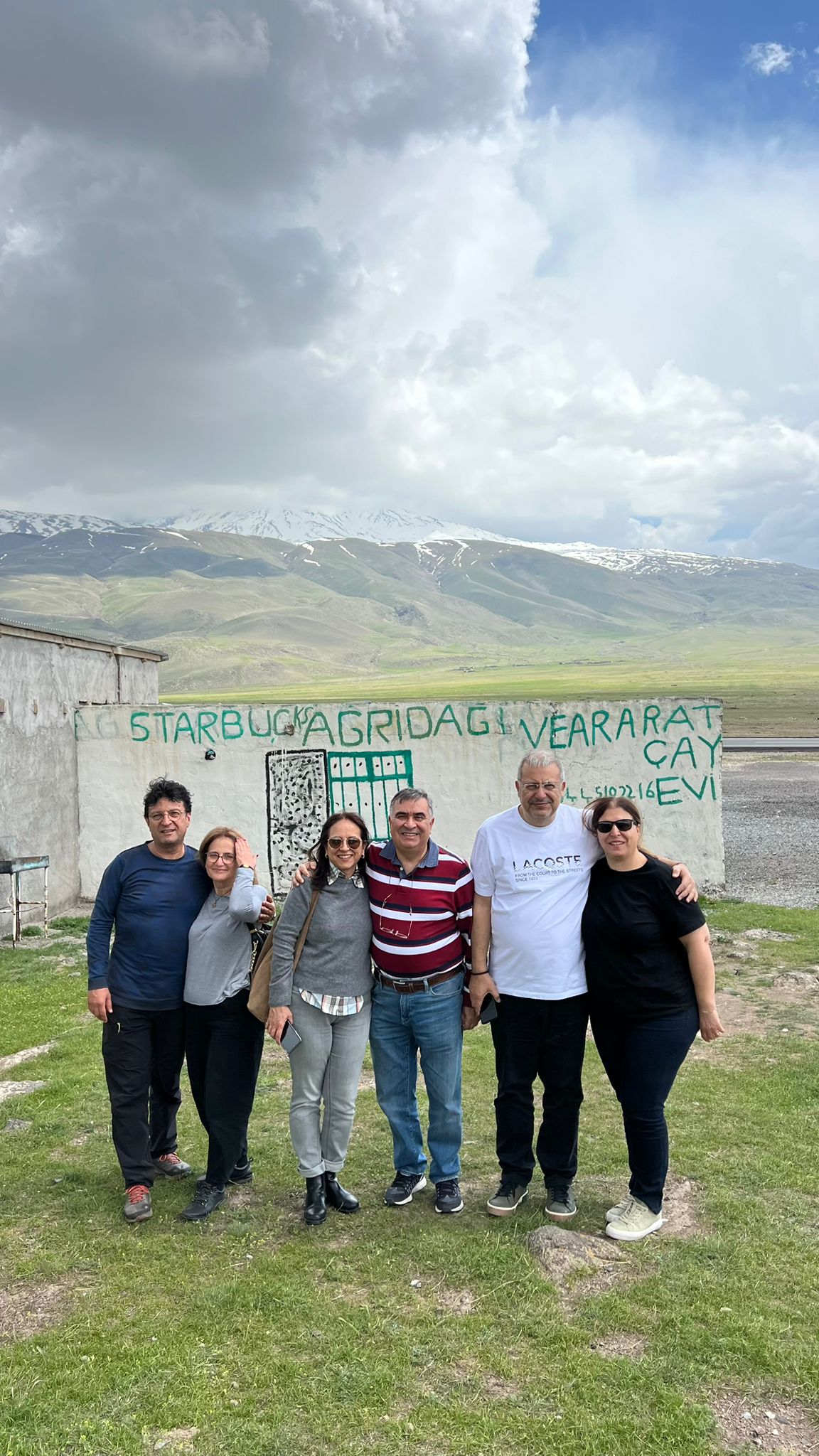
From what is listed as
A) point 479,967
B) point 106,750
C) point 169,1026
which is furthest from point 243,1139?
point 106,750

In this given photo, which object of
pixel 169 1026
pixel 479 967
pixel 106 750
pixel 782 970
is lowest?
pixel 782 970

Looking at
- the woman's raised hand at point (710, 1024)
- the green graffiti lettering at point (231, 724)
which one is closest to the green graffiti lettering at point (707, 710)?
the green graffiti lettering at point (231, 724)

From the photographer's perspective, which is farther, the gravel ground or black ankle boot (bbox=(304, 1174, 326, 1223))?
the gravel ground

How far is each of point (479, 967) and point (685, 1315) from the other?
5.15ft

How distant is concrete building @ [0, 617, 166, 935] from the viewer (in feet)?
36.8

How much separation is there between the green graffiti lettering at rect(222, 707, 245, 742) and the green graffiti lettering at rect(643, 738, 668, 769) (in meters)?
5.39

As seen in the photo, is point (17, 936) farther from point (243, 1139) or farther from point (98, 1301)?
point (98, 1301)

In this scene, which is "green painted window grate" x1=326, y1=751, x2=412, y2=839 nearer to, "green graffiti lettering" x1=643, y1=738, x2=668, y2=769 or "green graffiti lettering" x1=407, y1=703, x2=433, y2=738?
"green graffiti lettering" x1=407, y1=703, x2=433, y2=738

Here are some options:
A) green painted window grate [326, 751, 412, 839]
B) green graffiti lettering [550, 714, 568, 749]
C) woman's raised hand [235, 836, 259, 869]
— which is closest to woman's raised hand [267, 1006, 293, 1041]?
woman's raised hand [235, 836, 259, 869]

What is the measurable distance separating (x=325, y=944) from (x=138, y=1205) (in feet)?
5.13

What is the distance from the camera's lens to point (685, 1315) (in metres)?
3.56

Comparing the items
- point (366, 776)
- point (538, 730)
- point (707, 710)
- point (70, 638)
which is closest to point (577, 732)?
point (538, 730)

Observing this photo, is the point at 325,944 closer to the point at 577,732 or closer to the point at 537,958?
the point at 537,958

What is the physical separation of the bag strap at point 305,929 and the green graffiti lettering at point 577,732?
8.14 meters
